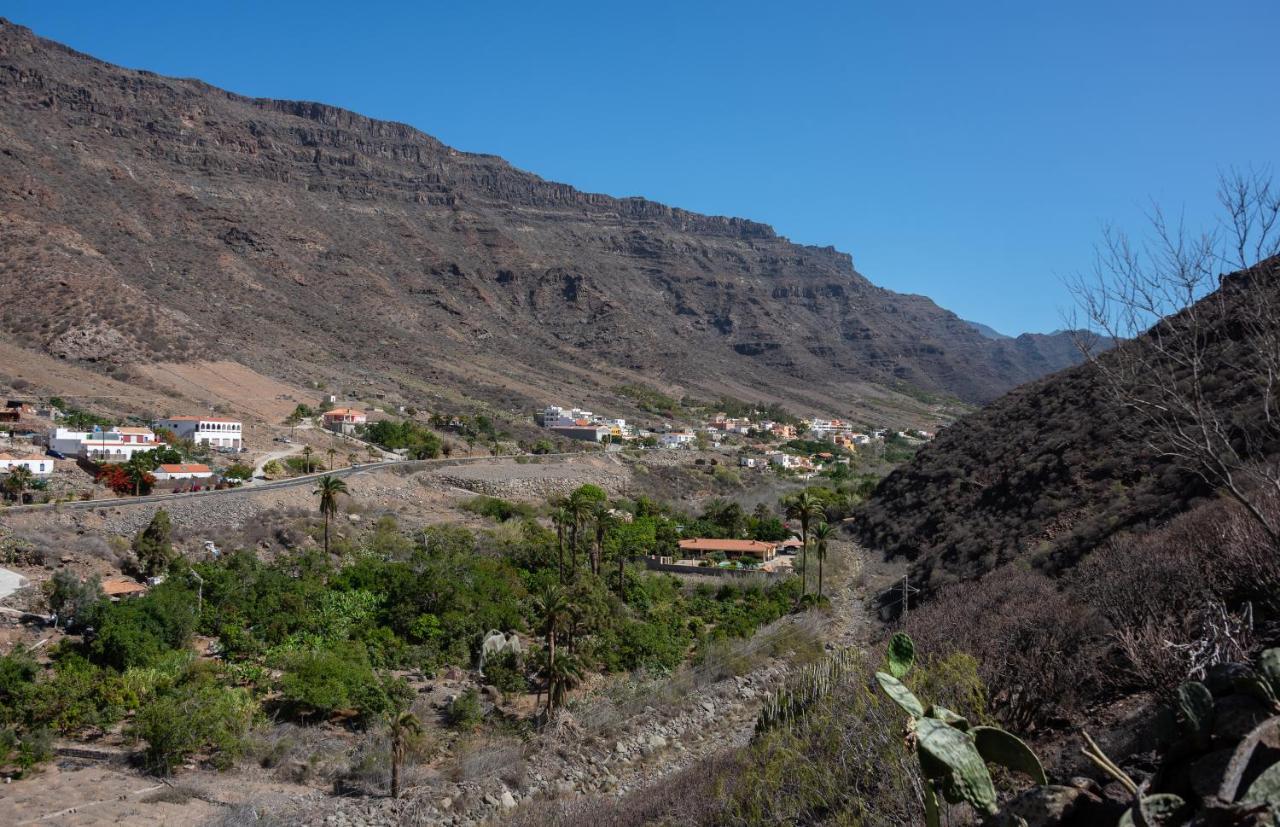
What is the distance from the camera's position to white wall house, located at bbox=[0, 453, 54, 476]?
107 feet

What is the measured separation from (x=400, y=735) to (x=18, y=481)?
2492cm

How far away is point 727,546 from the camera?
39688 millimetres

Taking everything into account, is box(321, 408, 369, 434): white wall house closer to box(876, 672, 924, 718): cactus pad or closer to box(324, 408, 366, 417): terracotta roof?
box(324, 408, 366, 417): terracotta roof

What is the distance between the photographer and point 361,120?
183 metres

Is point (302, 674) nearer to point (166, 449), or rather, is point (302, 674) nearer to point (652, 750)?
point (652, 750)

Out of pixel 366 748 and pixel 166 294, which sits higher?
pixel 166 294

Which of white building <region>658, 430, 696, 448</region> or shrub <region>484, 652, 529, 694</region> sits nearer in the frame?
shrub <region>484, 652, 529, 694</region>

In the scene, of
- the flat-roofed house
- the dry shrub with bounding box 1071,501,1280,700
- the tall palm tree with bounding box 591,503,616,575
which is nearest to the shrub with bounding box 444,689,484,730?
the tall palm tree with bounding box 591,503,616,575

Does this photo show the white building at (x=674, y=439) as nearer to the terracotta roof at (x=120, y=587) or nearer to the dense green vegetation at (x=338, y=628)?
the dense green vegetation at (x=338, y=628)

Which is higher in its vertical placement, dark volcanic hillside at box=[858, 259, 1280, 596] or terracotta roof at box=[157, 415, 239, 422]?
terracotta roof at box=[157, 415, 239, 422]

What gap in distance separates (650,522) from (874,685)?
101 feet

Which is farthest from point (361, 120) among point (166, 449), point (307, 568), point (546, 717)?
point (546, 717)

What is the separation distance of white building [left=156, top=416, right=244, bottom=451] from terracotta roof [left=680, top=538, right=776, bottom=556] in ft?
94.1

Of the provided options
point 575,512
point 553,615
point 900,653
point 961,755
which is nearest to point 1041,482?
point 575,512
